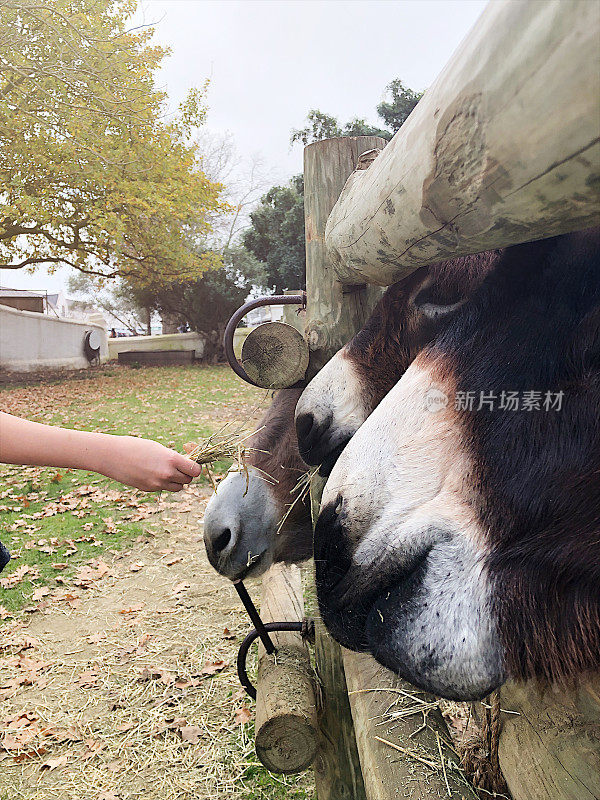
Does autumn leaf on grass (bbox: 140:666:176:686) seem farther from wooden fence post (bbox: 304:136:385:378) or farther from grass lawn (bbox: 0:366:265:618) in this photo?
wooden fence post (bbox: 304:136:385:378)

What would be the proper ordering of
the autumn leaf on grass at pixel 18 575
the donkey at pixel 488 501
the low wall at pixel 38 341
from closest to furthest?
the donkey at pixel 488 501
the autumn leaf on grass at pixel 18 575
the low wall at pixel 38 341

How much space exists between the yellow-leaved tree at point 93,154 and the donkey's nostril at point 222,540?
10216 millimetres

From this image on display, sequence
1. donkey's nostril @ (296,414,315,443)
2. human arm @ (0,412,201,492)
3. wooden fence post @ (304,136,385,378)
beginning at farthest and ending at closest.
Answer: wooden fence post @ (304,136,385,378), human arm @ (0,412,201,492), donkey's nostril @ (296,414,315,443)

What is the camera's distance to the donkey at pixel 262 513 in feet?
6.33

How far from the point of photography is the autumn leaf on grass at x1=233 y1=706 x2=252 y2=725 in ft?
9.94

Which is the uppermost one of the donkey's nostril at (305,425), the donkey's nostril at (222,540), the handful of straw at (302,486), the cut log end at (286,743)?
the donkey's nostril at (305,425)

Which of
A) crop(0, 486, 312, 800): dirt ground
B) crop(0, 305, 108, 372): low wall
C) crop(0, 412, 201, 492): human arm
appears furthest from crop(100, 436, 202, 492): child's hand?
crop(0, 305, 108, 372): low wall

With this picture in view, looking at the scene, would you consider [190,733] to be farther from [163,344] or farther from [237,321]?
[163,344]

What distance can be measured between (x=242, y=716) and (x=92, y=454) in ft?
6.44

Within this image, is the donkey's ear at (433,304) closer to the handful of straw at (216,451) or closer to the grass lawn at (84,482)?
the handful of straw at (216,451)

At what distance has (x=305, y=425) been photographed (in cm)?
159

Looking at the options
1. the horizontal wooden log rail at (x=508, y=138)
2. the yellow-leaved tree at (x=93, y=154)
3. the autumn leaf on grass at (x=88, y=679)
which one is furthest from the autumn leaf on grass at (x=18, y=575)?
the yellow-leaved tree at (x=93, y=154)

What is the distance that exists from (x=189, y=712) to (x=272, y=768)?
4.67 ft

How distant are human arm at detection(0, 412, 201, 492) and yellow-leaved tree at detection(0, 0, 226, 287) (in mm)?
9998
